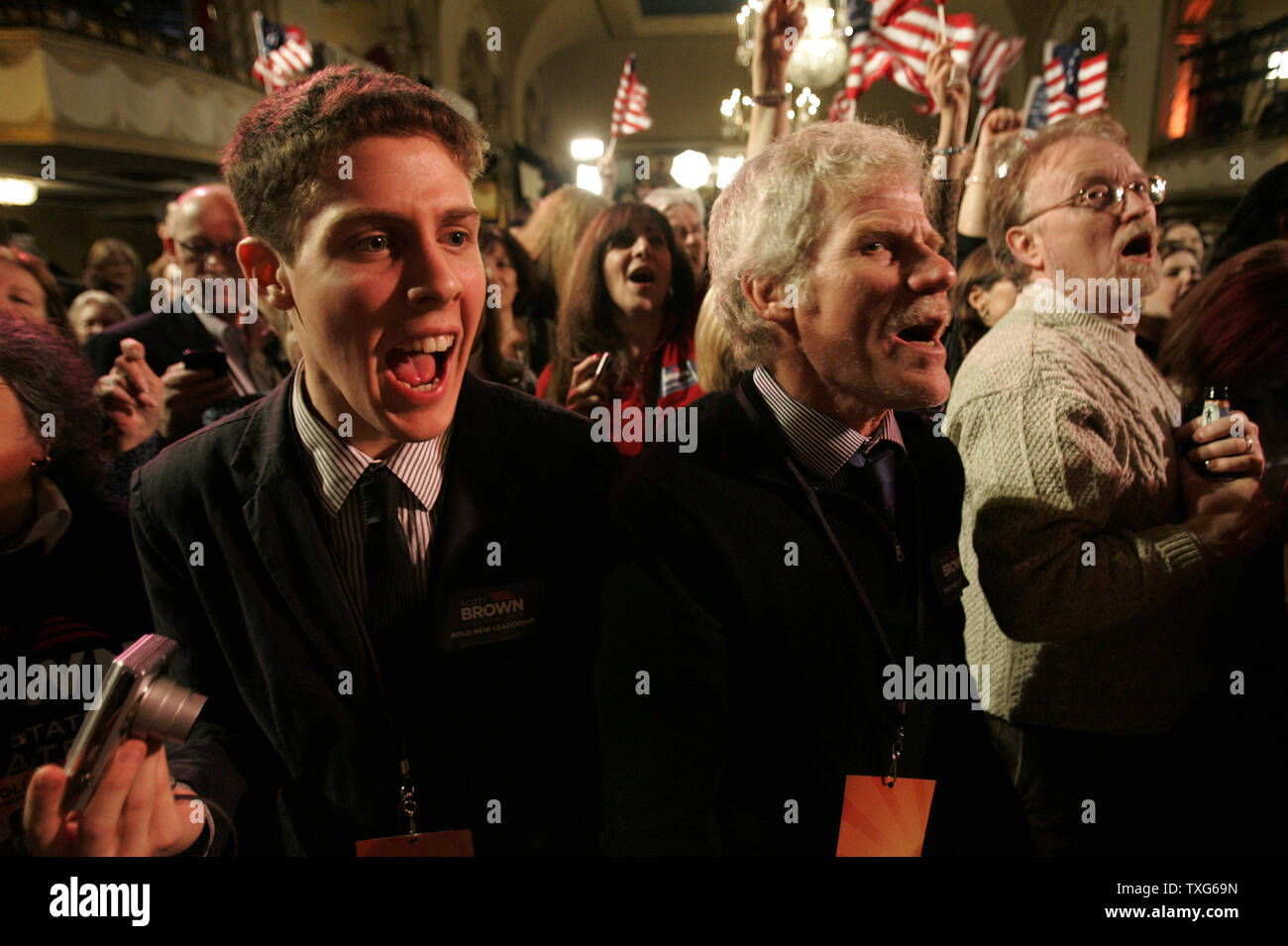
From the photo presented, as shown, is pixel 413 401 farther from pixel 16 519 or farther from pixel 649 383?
pixel 649 383

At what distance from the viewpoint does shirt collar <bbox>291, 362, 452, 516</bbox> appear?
1.15 metres

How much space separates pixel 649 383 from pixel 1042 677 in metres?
1.50

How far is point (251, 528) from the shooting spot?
1121 mm

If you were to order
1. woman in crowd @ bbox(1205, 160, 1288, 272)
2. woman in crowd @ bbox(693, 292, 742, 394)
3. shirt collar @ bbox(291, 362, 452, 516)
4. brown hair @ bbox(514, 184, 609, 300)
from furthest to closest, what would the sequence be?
brown hair @ bbox(514, 184, 609, 300), woman in crowd @ bbox(1205, 160, 1288, 272), woman in crowd @ bbox(693, 292, 742, 394), shirt collar @ bbox(291, 362, 452, 516)

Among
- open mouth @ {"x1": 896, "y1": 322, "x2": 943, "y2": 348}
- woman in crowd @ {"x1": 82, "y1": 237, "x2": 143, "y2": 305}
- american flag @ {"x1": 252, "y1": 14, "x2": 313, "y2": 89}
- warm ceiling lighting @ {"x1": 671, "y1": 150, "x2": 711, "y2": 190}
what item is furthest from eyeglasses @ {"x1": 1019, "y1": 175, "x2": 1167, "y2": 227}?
woman in crowd @ {"x1": 82, "y1": 237, "x2": 143, "y2": 305}

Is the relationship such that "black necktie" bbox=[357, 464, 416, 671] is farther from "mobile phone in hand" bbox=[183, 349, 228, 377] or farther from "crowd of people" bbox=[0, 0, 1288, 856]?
"mobile phone in hand" bbox=[183, 349, 228, 377]

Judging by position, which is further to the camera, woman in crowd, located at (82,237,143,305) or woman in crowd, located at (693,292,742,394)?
woman in crowd, located at (82,237,143,305)

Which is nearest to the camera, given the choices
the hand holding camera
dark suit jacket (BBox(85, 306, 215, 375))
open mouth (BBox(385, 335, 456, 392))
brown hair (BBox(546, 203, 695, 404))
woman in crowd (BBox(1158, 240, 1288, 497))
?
the hand holding camera

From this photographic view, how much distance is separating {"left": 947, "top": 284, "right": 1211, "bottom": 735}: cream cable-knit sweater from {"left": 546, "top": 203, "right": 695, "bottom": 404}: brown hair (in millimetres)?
1151

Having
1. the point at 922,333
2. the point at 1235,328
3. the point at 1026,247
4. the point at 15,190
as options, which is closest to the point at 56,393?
the point at 922,333

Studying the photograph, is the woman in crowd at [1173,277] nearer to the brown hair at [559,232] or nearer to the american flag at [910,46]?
the american flag at [910,46]

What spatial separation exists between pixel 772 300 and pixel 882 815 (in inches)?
36.2

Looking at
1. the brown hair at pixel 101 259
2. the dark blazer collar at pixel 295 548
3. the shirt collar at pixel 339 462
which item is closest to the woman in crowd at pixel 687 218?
the shirt collar at pixel 339 462
